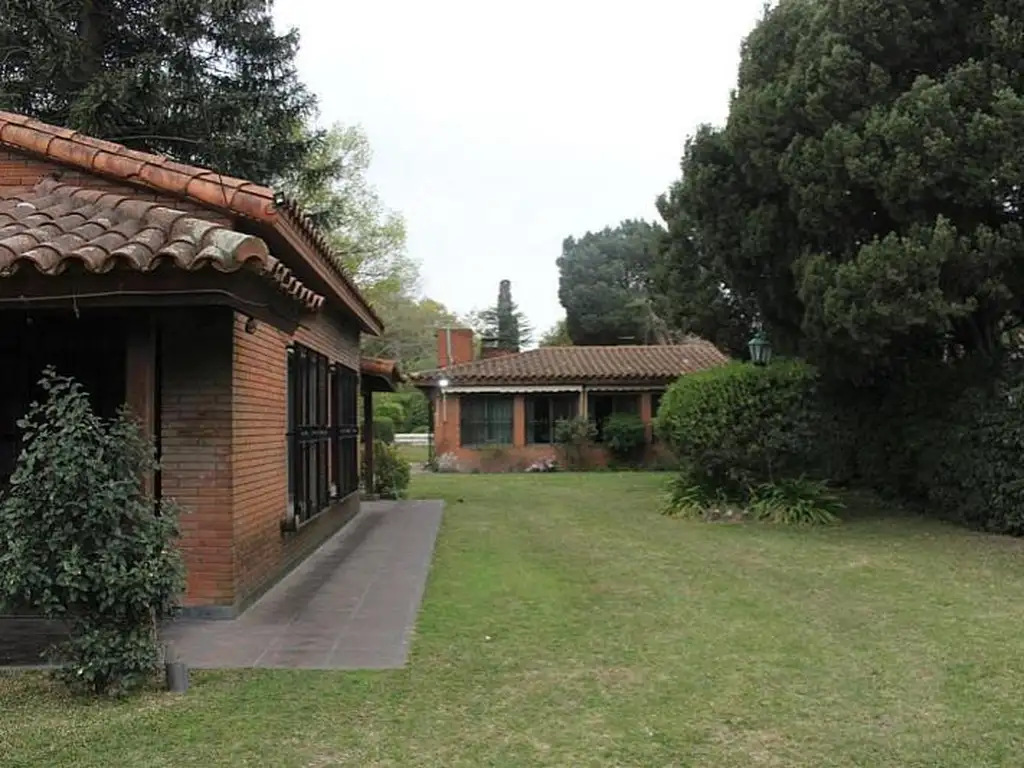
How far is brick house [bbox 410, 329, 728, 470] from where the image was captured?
28.3 metres

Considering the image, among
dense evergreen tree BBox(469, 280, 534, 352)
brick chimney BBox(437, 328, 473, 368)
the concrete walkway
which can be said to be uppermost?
dense evergreen tree BBox(469, 280, 534, 352)

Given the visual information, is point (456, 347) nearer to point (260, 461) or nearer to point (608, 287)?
point (608, 287)

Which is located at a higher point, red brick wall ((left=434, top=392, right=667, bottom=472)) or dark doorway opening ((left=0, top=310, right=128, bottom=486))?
dark doorway opening ((left=0, top=310, right=128, bottom=486))

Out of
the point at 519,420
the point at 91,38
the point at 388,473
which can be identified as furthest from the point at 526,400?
the point at 91,38

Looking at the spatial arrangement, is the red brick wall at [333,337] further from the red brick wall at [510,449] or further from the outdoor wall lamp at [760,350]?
the red brick wall at [510,449]

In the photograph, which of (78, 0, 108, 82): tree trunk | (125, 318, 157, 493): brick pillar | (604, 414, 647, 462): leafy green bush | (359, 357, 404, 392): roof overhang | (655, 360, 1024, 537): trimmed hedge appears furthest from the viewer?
(604, 414, 647, 462): leafy green bush

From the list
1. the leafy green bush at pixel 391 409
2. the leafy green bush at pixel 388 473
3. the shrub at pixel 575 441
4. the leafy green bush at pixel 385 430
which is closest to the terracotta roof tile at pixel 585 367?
the shrub at pixel 575 441

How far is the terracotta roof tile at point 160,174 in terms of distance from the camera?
6.70 metres

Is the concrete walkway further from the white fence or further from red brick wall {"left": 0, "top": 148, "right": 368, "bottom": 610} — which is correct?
the white fence

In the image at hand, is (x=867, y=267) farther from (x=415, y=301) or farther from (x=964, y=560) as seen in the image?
(x=415, y=301)

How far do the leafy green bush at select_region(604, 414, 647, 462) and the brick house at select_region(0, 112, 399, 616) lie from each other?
19058mm

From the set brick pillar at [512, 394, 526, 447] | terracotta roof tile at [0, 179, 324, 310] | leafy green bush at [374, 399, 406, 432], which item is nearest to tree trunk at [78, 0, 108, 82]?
terracotta roof tile at [0, 179, 324, 310]

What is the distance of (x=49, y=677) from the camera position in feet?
17.8

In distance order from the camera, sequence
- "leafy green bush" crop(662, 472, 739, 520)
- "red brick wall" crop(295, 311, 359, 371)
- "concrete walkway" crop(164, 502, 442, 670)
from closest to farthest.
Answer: "concrete walkway" crop(164, 502, 442, 670)
"red brick wall" crop(295, 311, 359, 371)
"leafy green bush" crop(662, 472, 739, 520)
